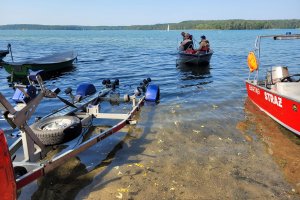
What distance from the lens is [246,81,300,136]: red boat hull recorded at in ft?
27.5

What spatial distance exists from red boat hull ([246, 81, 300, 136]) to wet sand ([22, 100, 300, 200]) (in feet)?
1.31

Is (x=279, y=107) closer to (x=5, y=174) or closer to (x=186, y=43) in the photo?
(x=5, y=174)

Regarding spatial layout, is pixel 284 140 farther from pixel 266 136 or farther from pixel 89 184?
pixel 89 184

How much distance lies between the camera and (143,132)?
940 centimetres

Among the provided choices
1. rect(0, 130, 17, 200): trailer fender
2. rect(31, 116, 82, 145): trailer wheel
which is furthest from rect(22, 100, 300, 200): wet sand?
rect(0, 130, 17, 200): trailer fender

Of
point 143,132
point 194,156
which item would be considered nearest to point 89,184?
point 194,156

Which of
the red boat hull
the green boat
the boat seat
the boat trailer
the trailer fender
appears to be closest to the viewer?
the trailer fender

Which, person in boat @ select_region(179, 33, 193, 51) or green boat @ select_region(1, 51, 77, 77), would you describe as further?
person in boat @ select_region(179, 33, 193, 51)

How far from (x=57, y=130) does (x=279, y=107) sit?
22.4 ft

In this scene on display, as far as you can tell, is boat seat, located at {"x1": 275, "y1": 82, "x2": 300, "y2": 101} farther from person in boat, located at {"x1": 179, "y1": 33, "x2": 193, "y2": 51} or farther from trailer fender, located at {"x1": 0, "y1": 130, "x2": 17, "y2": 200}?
person in boat, located at {"x1": 179, "y1": 33, "x2": 193, "y2": 51}

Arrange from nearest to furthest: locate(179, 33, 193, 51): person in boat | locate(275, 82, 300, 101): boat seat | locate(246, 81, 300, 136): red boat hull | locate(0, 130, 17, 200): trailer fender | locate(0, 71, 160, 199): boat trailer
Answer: locate(0, 130, 17, 200): trailer fender → locate(0, 71, 160, 199): boat trailer → locate(246, 81, 300, 136): red boat hull → locate(275, 82, 300, 101): boat seat → locate(179, 33, 193, 51): person in boat

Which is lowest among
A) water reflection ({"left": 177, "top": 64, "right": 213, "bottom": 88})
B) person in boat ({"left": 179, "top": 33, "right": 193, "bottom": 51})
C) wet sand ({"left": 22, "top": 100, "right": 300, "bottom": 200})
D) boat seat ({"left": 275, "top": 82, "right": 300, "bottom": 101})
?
wet sand ({"left": 22, "top": 100, "right": 300, "bottom": 200})

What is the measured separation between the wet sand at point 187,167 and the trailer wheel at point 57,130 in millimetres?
784

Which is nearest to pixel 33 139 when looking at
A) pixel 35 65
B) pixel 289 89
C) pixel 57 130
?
pixel 57 130
